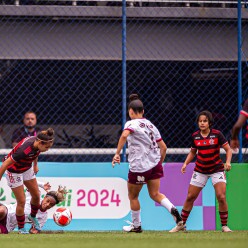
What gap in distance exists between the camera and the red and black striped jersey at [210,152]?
1414 cm

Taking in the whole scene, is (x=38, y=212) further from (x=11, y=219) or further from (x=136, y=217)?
(x=136, y=217)

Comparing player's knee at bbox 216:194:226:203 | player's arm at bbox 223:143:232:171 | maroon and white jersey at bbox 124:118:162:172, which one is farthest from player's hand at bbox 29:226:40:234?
player's arm at bbox 223:143:232:171

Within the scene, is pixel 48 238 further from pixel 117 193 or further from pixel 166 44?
pixel 166 44

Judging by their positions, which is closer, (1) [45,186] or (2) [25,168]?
(2) [25,168]

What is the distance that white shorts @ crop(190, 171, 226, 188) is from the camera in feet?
46.4

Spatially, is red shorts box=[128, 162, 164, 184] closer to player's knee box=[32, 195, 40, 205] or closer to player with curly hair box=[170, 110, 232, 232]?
player with curly hair box=[170, 110, 232, 232]

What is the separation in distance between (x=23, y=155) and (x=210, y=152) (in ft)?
9.64

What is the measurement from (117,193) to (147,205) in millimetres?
532

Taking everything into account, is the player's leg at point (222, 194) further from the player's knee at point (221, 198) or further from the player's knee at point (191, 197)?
the player's knee at point (191, 197)

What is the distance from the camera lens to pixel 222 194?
14.1 metres

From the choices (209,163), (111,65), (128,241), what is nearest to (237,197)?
A: (209,163)

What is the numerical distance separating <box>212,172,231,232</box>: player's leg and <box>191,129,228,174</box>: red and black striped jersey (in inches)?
4.1

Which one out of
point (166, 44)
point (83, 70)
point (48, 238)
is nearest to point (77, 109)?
point (83, 70)

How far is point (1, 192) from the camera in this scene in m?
15.0
